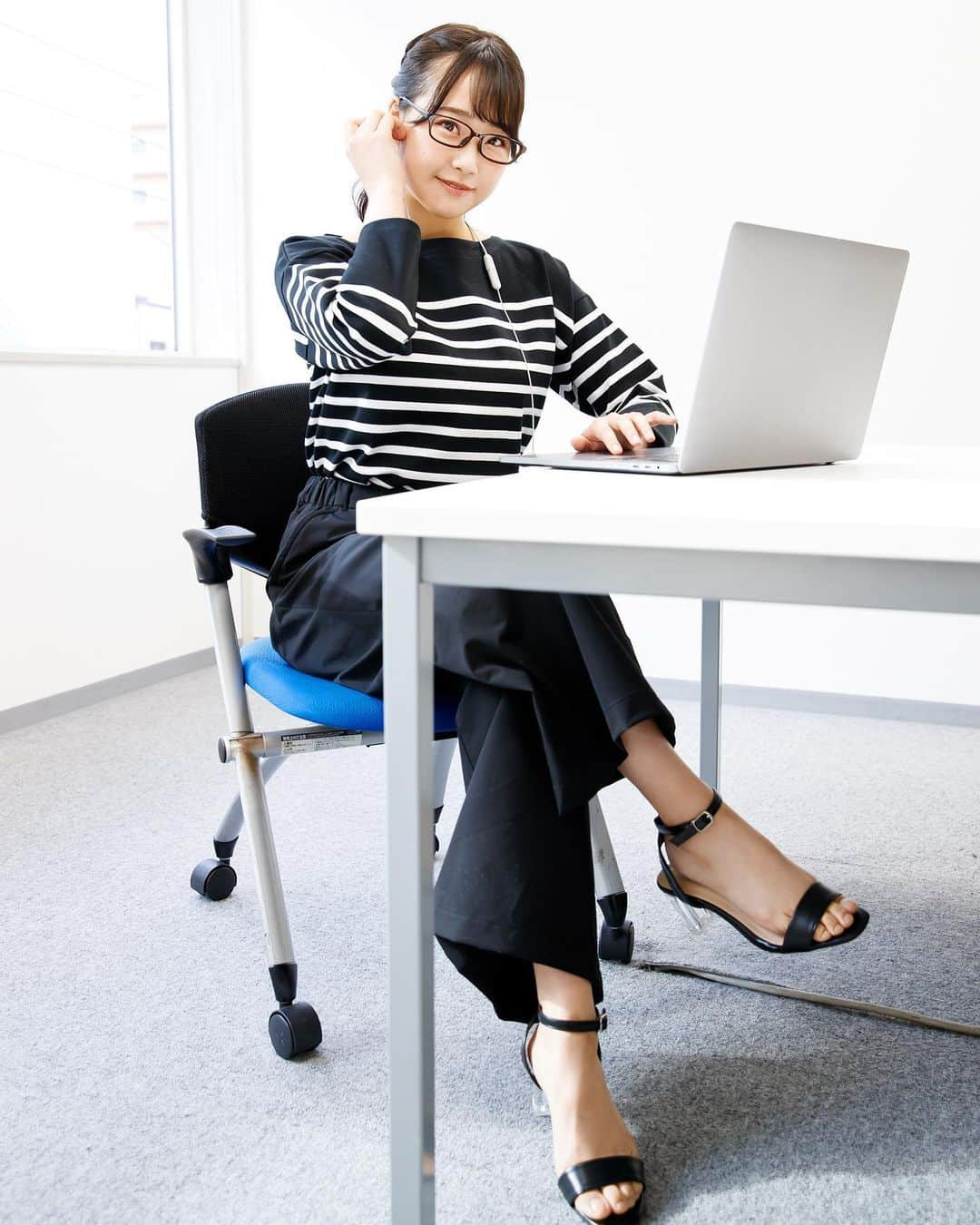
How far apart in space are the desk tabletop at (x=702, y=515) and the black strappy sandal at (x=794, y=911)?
1.22 feet

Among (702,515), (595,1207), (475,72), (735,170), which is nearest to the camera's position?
(702,515)

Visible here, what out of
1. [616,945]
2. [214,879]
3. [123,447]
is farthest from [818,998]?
[123,447]

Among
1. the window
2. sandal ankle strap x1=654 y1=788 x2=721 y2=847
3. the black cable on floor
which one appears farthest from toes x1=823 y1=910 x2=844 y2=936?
the window

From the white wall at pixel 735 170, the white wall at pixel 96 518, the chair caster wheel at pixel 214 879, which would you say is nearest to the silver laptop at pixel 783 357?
the chair caster wheel at pixel 214 879

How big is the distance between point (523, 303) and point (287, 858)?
0.98m

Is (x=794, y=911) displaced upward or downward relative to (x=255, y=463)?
downward

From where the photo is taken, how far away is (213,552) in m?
1.49

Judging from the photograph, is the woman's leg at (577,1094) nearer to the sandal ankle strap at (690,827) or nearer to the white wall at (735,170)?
the sandal ankle strap at (690,827)

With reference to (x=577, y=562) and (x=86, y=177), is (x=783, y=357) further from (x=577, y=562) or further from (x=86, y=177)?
(x=86, y=177)

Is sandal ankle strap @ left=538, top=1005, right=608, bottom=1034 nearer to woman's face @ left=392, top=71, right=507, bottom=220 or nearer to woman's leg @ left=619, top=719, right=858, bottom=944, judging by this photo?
woman's leg @ left=619, top=719, right=858, bottom=944

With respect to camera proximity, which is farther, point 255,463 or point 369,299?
point 255,463

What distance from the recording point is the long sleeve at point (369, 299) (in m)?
1.38

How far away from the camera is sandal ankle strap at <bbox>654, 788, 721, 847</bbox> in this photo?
49.8 inches

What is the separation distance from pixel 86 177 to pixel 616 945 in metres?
2.42
